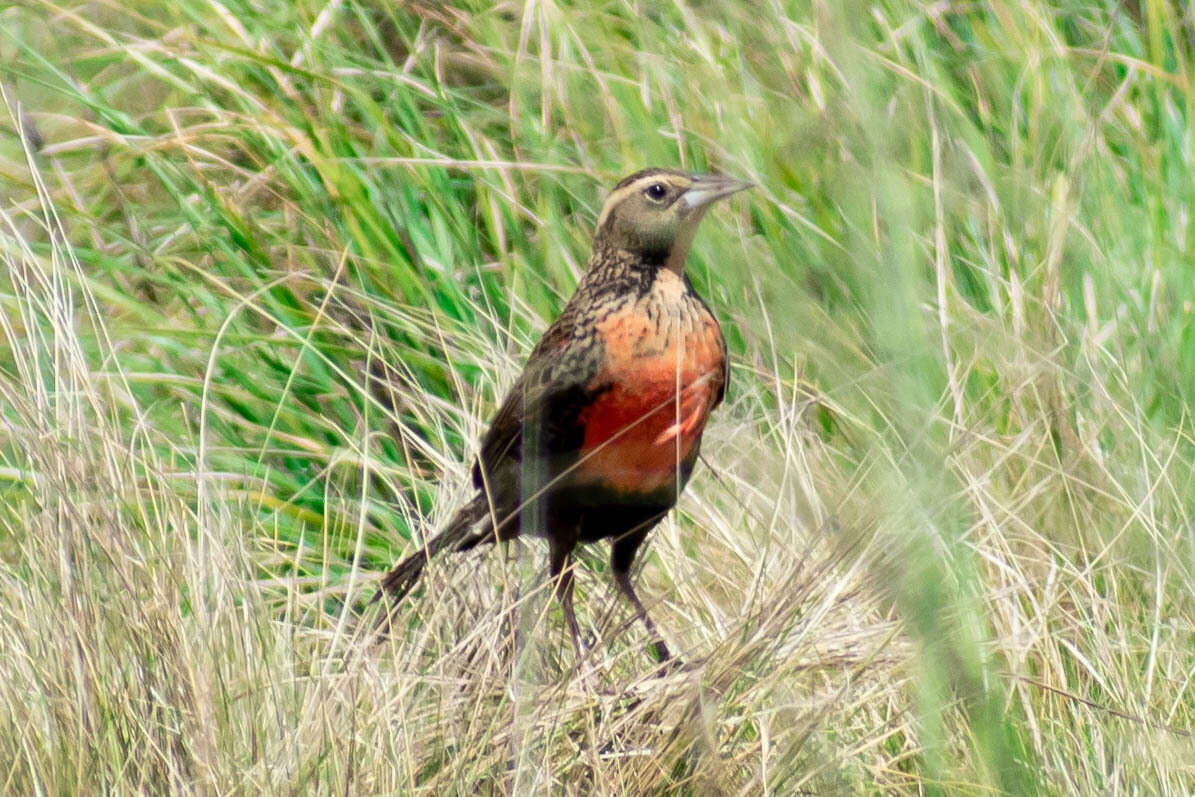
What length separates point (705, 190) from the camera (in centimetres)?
246

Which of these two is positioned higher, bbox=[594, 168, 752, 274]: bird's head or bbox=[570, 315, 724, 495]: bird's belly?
bbox=[594, 168, 752, 274]: bird's head

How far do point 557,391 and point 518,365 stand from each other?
2.38 feet

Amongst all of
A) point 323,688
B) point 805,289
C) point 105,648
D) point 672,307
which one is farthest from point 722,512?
point 805,289

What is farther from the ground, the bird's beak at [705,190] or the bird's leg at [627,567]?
the bird's beak at [705,190]

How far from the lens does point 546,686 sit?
2213mm

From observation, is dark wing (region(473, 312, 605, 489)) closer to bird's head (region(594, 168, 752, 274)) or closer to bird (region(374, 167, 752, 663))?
bird (region(374, 167, 752, 663))

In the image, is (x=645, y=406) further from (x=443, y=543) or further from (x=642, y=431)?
(x=443, y=543)

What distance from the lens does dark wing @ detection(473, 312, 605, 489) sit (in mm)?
2355

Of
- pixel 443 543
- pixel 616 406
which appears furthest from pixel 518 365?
pixel 616 406

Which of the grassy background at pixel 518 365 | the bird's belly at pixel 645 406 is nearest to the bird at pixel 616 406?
the bird's belly at pixel 645 406

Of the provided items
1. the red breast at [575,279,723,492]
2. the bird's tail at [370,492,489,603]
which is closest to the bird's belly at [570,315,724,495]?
the red breast at [575,279,723,492]

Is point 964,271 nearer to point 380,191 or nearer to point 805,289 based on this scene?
point 380,191

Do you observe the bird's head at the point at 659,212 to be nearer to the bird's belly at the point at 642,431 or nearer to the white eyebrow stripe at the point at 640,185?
the white eyebrow stripe at the point at 640,185

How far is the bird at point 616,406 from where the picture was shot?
7.63ft
